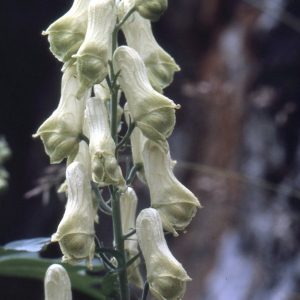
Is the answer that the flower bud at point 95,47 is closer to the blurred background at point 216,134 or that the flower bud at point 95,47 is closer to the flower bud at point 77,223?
the flower bud at point 77,223

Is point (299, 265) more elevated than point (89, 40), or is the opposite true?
point (89, 40)

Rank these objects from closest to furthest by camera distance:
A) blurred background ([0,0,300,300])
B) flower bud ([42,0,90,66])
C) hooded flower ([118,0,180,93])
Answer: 1. flower bud ([42,0,90,66])
2. hooded flower ([118,0,180,93])
3. blurred background ([0,0,300,300])

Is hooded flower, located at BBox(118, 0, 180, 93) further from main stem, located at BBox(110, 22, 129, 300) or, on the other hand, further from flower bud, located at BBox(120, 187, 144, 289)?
flower bud, located at BBox(120, 187, 144, 289)

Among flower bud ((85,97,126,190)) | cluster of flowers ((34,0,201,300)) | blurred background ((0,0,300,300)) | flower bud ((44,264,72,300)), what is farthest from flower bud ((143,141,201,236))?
blurred background ((0,0,300,300))

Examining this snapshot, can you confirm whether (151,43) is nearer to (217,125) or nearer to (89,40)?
(89,40)

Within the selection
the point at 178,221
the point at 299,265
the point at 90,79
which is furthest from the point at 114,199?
the point at 299,265
